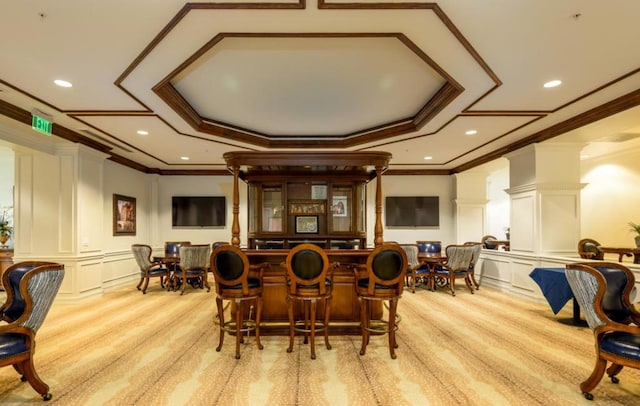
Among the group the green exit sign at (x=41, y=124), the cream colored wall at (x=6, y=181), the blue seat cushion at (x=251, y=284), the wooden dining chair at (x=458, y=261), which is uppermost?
the green exit sign at (x=41, y=124)

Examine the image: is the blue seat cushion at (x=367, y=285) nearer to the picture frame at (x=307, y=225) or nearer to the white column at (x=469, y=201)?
the picture frame at (x=307, y=225)

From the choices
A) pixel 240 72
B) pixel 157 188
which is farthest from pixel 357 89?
pixel 157 188

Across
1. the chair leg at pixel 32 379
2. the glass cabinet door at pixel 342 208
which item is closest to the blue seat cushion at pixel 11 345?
the chair leg at pixel 32 379

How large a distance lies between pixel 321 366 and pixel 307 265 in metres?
0.92

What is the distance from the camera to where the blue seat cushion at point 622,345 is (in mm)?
2295

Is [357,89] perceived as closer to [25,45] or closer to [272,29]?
[272,29]

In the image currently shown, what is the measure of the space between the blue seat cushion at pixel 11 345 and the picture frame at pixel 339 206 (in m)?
4.72

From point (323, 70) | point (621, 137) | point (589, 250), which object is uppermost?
point (323, 70)

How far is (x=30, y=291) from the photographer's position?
2533 millimetres

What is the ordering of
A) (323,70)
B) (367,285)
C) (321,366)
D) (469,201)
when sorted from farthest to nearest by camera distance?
(469,201) < (323,70) < (367,285) < (321,366)

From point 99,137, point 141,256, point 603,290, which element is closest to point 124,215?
point 141,256

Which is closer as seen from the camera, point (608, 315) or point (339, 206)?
point (608, 315)

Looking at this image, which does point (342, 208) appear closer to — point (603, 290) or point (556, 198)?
point (556, 198)

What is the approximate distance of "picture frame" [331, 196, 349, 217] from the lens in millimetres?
6461
